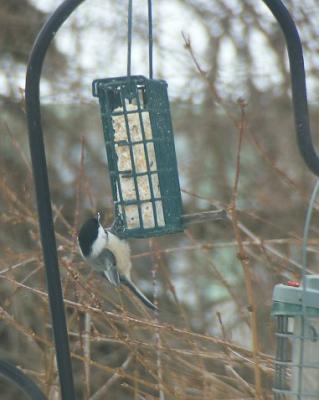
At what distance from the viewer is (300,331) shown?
10.1 feet

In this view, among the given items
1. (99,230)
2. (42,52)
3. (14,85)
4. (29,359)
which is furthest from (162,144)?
(14,85)

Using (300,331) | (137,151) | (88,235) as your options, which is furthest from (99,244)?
(300,331)

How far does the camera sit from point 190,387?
444cm

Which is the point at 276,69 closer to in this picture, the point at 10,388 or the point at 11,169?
the point at 11,169

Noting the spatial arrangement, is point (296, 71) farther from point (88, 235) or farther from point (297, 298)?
point (88, 235)

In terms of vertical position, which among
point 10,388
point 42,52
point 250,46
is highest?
Answer: point 250,46

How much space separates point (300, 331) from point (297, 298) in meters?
0.12

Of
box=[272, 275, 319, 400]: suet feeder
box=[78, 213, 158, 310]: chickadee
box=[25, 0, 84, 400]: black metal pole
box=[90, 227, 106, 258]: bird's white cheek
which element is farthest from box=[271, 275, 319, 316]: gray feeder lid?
box=[90, 227, 106, 258]: bird's white cheek

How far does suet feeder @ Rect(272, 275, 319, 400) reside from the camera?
301 cm

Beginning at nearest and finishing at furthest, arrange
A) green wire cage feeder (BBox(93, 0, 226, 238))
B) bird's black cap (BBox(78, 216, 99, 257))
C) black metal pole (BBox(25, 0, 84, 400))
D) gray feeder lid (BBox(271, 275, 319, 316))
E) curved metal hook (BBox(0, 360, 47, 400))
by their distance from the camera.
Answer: gray feeder lid (BBox(271, 275, 319, 316)) → curved metal hook (BBox(0, 360, 47, 400)) → black metal pole (BBox(25, 0, 84, 400)) → green wire cage feeder (BBox(93, 0, 226, 238)) → bird's black cap (BBox(78, 216, 99, 257))

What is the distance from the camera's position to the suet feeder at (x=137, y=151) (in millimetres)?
3984

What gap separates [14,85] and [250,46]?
2.12 metres

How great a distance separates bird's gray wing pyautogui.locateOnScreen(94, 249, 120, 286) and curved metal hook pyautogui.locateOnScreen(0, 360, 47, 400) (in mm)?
1228

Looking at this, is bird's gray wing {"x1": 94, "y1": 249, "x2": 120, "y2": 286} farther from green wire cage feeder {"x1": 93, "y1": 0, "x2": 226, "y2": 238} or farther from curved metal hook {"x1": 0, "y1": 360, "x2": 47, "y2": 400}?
curved metal hook {"x1": 0, "y1": 360, "x2": 47, "y2": 400}
